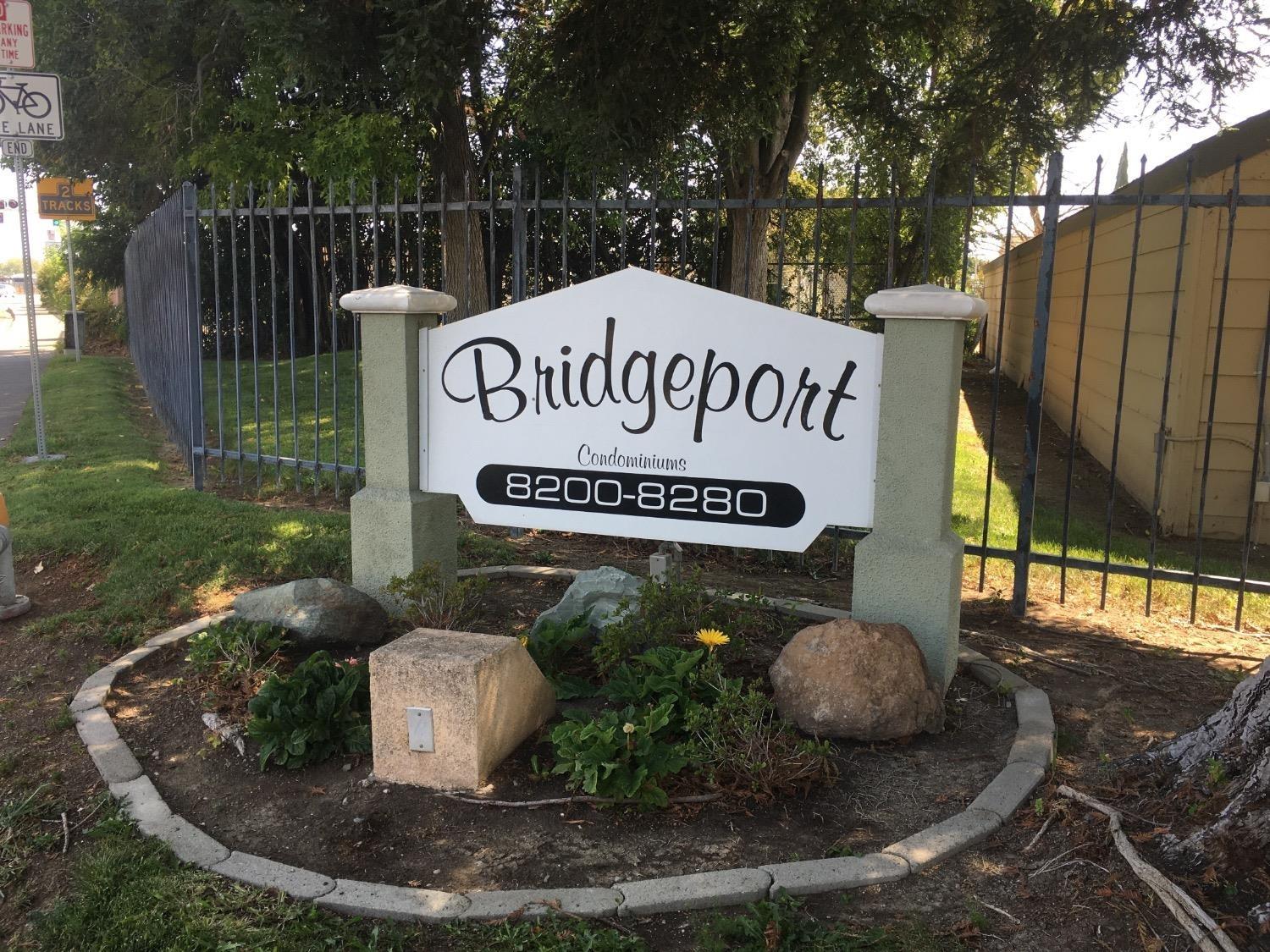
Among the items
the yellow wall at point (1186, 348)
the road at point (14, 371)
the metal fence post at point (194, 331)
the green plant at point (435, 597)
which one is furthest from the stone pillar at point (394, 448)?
the road at point (14, 371)

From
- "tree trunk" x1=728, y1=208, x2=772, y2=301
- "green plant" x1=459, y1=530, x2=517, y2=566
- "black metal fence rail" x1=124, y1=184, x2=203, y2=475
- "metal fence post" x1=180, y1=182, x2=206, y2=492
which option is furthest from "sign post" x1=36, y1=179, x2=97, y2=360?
"green plant" x1=459, y1=530, x2=517, y2=566

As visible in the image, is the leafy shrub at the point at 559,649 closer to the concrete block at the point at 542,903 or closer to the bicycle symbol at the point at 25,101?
the concrete block at the point at 542,903

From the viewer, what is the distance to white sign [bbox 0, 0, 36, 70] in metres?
8.89

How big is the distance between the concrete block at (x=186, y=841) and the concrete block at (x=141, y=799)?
0.12ft

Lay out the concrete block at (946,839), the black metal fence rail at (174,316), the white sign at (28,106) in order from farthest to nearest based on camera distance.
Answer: the white sign at (28,106) < the black metal fence rail at (174,316) < the concrete block at (946,839)

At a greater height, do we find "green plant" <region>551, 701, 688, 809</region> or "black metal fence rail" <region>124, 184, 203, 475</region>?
"black metal fence rail" <region>124, 184, 203, 475</region>

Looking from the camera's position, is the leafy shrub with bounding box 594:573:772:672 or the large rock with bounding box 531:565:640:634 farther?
the large rock with bounding box 531:565:640:634

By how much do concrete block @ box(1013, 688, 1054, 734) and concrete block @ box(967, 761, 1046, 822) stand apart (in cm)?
35

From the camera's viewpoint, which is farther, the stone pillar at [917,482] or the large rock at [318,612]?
the large rock at [318,612]

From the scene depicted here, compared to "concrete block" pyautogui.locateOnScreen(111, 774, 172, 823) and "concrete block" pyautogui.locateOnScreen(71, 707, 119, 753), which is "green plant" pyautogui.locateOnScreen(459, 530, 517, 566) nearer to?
"concrete block" pyautogui.locateOnScreen(71, 707, 119, 753)

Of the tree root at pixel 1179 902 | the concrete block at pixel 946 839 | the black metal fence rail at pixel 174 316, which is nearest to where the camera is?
the tree root at pixel 1179 902

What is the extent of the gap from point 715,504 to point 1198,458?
5.60 meters

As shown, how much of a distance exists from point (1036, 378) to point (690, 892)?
3.51 meters

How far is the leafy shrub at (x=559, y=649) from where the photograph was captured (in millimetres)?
4172
